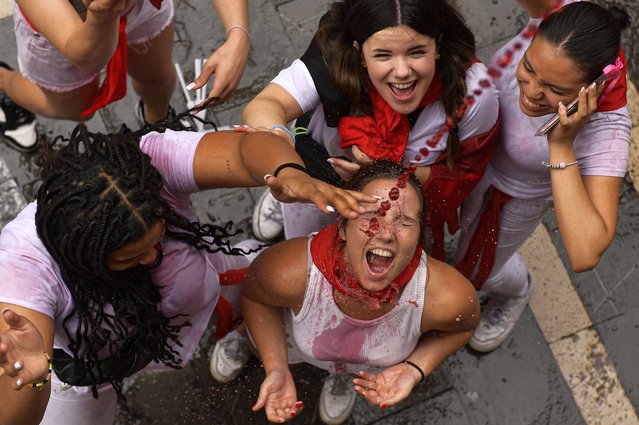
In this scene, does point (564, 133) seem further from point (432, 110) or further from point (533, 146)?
point (432, 110)

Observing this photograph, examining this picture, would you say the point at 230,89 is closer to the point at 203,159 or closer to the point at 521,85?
the point at 203,159

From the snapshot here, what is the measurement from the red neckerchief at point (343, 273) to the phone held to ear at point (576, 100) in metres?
0.55

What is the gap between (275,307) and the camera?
2.75 metres

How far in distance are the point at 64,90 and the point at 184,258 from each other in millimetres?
1153

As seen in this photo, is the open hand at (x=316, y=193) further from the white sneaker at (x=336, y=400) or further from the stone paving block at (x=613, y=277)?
the stone paving block at (x=613, y=277)

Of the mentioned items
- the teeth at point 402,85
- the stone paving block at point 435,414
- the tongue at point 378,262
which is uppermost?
the teeth at point 402,85

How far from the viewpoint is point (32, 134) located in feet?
13.3

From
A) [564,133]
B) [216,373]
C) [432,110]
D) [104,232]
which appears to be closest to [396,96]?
[432,110]

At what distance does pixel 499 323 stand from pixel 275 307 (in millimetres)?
1419

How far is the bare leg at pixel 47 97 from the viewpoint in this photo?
328cm

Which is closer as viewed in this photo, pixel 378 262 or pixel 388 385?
pixel 378 262

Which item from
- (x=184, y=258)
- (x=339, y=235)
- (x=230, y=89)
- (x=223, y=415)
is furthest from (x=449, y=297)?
(x=223, y=415)

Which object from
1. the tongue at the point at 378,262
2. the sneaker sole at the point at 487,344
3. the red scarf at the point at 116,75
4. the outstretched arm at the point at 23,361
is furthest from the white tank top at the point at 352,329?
the red scarf at the point at 116,75

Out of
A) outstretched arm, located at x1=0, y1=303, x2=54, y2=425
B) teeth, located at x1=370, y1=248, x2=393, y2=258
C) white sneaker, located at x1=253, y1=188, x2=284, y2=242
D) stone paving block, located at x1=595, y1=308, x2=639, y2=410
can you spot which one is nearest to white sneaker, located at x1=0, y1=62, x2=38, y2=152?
white sneaker, located at x1=253, y1=188, x2=284, y2=242
